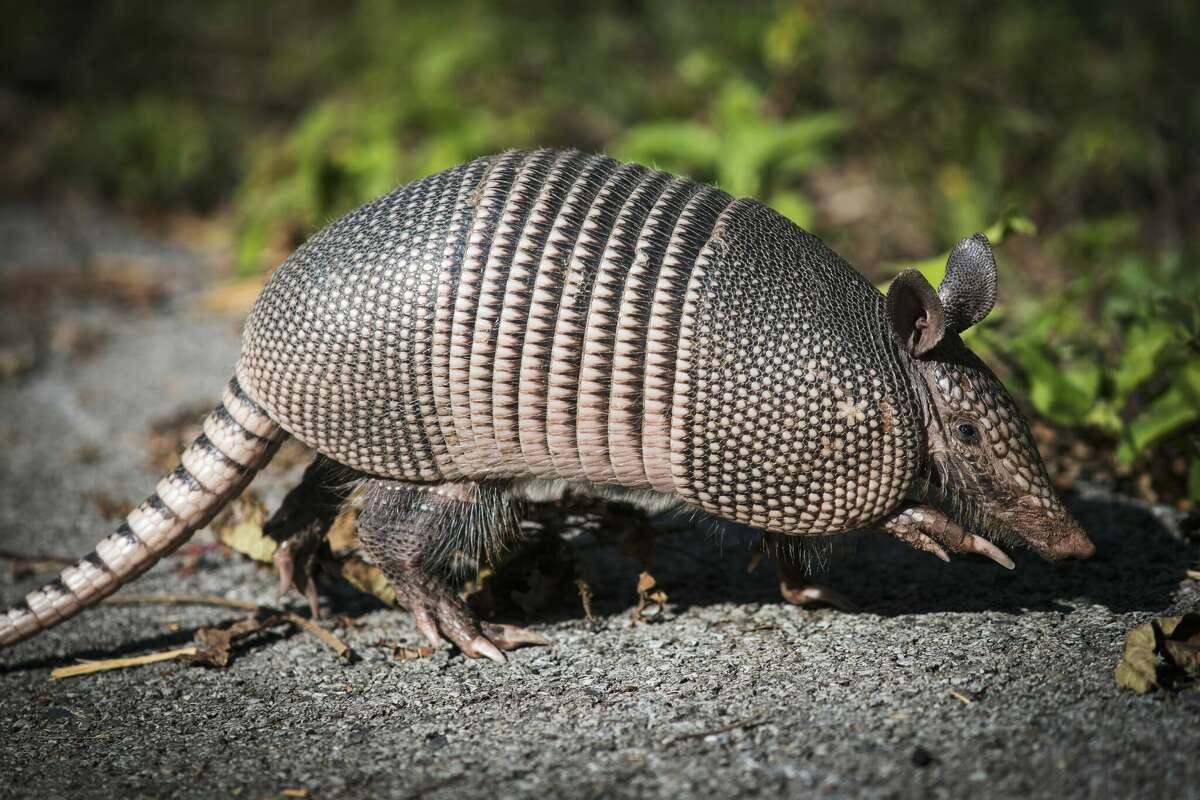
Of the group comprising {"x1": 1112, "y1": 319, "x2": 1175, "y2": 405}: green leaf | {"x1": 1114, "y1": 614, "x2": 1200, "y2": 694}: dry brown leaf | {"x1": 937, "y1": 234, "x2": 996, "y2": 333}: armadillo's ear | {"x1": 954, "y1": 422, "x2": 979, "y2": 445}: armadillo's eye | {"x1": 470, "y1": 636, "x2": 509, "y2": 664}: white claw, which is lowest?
{"x1": 470, "y1": 636, "x2": 509, "y2": 664}: white claw

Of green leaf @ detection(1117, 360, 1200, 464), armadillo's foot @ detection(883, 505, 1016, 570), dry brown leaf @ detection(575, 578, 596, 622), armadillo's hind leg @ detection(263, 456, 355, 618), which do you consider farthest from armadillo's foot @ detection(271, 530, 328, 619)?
green leaf @ detection(1117, 360, 1200, 464)

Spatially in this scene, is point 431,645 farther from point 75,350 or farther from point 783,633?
point 75,350

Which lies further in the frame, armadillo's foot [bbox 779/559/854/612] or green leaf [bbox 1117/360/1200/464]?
green leaf [bbox 1117/360/1200/464]

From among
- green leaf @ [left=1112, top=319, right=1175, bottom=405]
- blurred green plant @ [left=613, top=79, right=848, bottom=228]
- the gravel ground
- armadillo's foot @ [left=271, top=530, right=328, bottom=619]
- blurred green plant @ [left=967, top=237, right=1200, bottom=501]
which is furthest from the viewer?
blurred green plant @ [left=613, top=79, right=848, bottom=228]

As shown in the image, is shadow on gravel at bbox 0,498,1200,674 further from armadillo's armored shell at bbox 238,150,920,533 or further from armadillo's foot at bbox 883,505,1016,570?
armadillo's armored shell at bbox 238,150,920,533

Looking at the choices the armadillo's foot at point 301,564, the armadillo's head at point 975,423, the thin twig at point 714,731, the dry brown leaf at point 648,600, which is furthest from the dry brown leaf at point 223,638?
the armadillo's head at point 975,423

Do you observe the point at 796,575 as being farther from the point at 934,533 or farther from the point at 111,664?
the point at 111,664

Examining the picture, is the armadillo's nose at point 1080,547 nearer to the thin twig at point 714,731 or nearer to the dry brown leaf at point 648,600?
the thin twig at point 714,731

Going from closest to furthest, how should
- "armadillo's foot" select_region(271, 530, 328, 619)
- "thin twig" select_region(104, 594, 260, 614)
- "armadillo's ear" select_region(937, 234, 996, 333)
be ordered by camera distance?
"armadillo's ear" select_region(937, 234, 996, 333), "armadillo's foot" select_region(271, 530, 328, 619), "thin twig" select_region(104, 594, 260, 614)

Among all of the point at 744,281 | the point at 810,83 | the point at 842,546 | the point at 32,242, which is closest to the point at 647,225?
the point at 744,281
